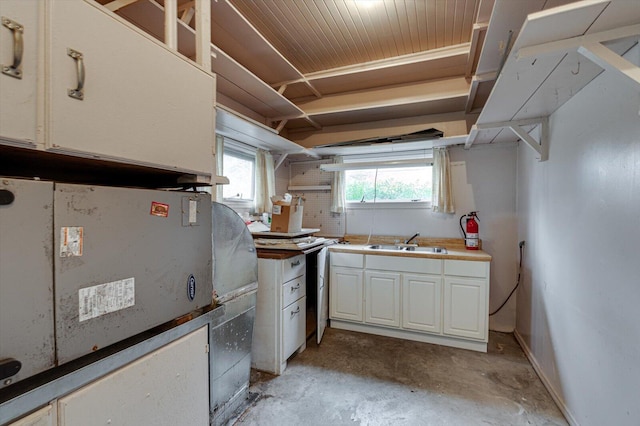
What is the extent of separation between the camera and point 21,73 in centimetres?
62

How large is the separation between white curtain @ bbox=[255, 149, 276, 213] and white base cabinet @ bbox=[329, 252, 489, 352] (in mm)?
912

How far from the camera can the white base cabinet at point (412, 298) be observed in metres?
2.51

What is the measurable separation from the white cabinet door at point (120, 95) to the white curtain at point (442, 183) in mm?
2599

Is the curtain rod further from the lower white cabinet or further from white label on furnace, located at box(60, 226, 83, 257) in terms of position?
white label on furnace, located at box(60, 226, 83, 257)

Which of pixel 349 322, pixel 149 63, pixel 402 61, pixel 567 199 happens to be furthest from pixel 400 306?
pixel 149 63

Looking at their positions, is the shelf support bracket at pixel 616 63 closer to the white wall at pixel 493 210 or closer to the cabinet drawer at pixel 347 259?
the white wall at pixel 493 210

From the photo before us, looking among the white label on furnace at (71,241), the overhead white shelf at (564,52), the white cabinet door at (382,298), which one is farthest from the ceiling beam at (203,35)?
the white cabinet door at (382,298)

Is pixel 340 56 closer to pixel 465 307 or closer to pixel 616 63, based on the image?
pixel 616 63

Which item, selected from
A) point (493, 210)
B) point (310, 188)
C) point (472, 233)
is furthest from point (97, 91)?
point (493, 210)

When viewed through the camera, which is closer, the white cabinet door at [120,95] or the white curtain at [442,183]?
the white cabinet door at [120,95]

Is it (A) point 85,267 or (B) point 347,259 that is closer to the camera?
(A) point 85,267

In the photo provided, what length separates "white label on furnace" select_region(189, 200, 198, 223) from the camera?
103 centimetres

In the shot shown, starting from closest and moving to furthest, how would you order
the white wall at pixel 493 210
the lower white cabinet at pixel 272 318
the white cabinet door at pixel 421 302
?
the lower white cabinet at pixel 272 318, the white cabinet door at pixel 421 302, the white wall at pixel 493 210

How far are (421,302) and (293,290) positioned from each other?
1.25 metres
